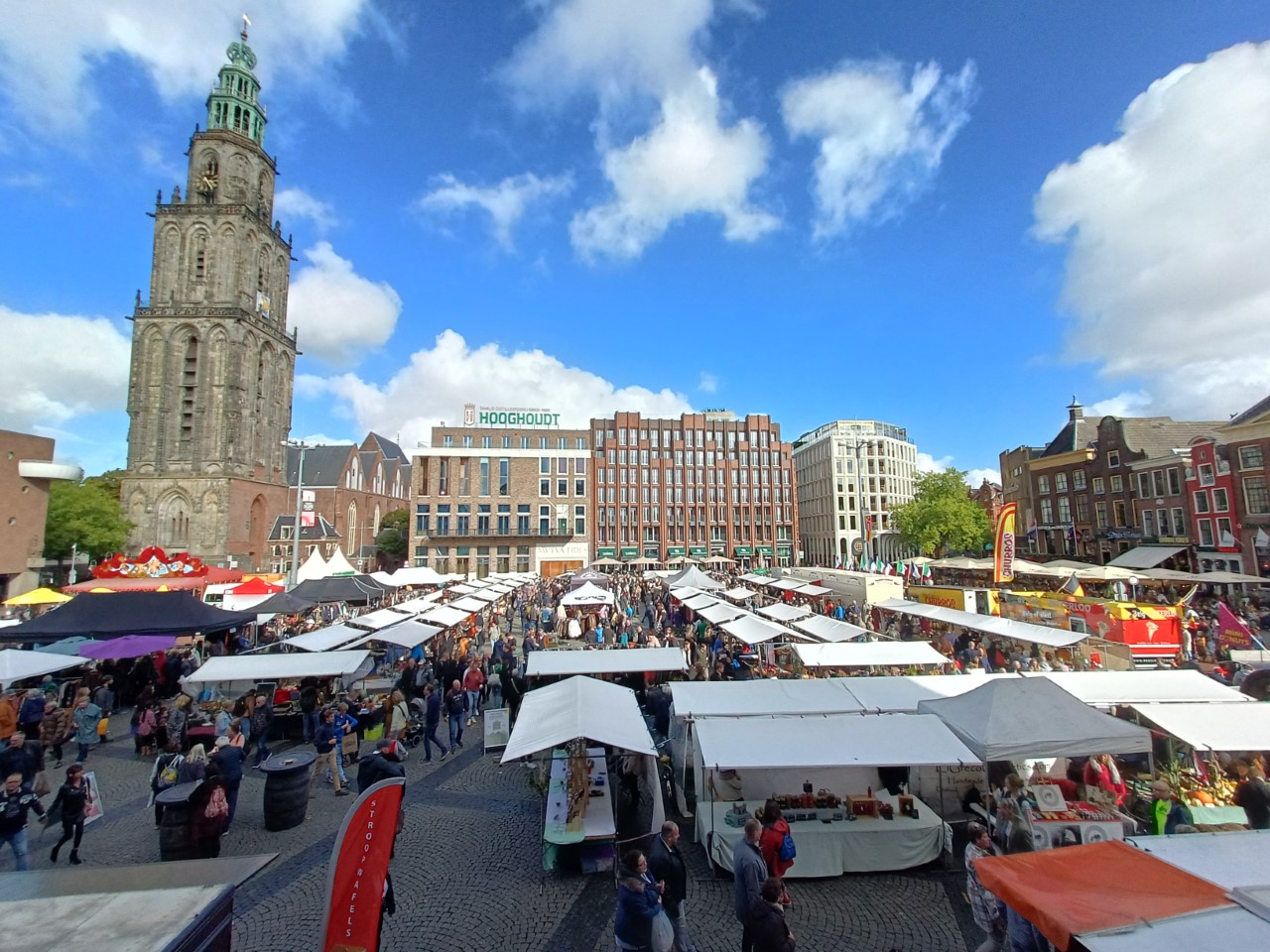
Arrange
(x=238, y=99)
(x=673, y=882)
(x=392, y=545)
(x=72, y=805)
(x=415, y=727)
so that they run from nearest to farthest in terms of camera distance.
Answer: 1. (x=673, y=882)
2. (x=72, y=805)
3. (x=415, y=727)
4. (x=238, y=99)
5. (x=392, y=545)

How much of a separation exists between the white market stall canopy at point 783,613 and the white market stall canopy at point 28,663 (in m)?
19.5

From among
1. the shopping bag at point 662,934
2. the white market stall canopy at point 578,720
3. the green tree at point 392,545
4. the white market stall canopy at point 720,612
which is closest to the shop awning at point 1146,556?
the white market stall canopy at point 720,612

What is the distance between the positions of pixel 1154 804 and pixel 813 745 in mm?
4632

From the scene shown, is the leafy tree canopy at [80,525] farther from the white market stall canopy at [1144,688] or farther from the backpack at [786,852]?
the white market stall canopy at [1144,688]

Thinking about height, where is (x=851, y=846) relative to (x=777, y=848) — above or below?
below

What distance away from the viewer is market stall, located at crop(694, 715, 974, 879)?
7.46 meters

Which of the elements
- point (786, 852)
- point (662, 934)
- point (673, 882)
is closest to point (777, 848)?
point (786, 852)

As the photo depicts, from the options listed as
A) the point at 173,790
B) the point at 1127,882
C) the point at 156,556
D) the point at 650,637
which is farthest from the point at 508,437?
the point at 1127,882

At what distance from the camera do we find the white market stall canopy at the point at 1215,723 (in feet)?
26.7

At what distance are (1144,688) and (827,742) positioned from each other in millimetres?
6608

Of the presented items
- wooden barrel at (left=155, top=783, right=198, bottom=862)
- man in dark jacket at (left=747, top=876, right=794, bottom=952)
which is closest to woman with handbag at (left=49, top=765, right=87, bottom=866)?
wooden barrel at (left=155, top=783, right=198, bottom=862)

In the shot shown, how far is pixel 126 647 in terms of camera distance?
1503 centimetres

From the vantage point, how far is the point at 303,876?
7648mm

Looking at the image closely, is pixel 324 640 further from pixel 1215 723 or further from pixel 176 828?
pixel 1215 723
